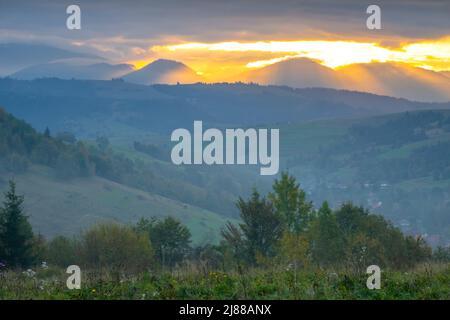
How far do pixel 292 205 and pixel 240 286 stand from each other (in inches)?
3013

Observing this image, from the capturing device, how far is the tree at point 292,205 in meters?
87.9

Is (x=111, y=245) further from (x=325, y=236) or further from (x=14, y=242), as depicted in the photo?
(x=14, y=242)

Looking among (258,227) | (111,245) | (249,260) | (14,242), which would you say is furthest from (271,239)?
(14,242)

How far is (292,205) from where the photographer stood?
89688 millimetres

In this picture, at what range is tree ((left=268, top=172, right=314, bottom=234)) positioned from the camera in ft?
288

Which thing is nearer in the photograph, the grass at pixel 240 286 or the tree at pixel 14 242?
the grass at pixel 240 286

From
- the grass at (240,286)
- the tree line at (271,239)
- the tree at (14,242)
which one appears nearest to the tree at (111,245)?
the tree line at (271,239)

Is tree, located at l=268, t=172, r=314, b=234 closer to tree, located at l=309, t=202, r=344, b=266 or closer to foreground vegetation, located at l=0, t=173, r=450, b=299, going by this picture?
foreground vegetation, located at l=0, t=173, r=450, b=299

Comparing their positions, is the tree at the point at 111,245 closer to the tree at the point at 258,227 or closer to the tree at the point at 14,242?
the tree at the point at 258,227

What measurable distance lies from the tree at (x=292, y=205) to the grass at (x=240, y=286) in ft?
233

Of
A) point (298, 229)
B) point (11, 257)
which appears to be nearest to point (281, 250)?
point (298, 229)

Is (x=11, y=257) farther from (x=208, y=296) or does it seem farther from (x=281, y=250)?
(x=281, y=250)

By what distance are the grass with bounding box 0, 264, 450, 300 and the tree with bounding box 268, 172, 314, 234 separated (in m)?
71.0
